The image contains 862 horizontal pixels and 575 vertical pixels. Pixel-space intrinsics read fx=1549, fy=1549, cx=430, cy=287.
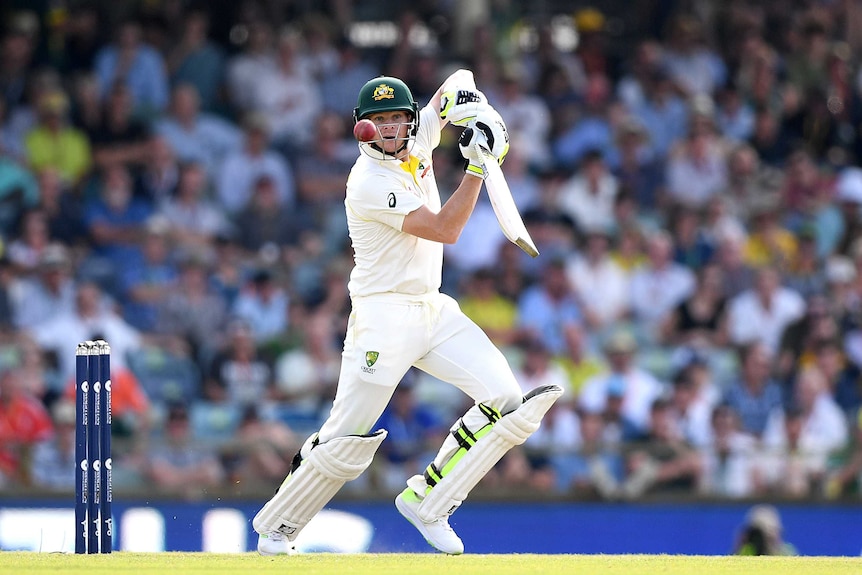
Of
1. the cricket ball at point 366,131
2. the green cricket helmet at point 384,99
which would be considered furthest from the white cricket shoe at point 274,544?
the green cricket helmet at point 384,99

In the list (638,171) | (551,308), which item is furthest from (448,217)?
(638,171)

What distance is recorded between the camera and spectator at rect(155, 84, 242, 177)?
1384 centimetres

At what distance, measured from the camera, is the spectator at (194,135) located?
45.4ft

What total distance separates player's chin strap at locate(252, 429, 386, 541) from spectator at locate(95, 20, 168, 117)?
7097 millimetres

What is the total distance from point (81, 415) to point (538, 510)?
4.51 m

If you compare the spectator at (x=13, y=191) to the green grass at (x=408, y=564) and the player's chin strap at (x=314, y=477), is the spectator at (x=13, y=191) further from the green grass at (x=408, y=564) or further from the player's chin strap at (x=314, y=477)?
the player's chin strap at (x=314, y=477)

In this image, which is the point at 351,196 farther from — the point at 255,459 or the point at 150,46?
the point at 150,46

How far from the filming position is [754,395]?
11.9m

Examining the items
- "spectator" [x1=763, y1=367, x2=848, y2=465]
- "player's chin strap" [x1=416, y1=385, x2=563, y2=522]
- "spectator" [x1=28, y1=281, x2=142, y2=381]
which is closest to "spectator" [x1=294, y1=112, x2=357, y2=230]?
"spectator" [x1=28, y1=281, x2=142, y2=381]

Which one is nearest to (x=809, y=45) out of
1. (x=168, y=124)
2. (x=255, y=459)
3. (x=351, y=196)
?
(x=168, y=124)

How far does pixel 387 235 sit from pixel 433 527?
1466 millimetres

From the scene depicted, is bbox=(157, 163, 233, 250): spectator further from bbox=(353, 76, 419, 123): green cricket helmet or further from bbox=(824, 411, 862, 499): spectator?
bbox=(353, 76, 419, 123): green cricket helmet

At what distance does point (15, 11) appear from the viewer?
15.1 meters

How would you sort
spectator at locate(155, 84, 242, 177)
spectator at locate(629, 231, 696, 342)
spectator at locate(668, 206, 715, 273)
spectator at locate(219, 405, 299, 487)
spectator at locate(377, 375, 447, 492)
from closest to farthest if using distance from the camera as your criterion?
spectator at locate(219, 405, 299, 487) < spectator at locate(377, 375, 447, 492) < spectator at locate(629, 231, 696, 342) < spectator at locate(668, 206, 715, 273) < spectator at locate(155, 84, 242, 177)
